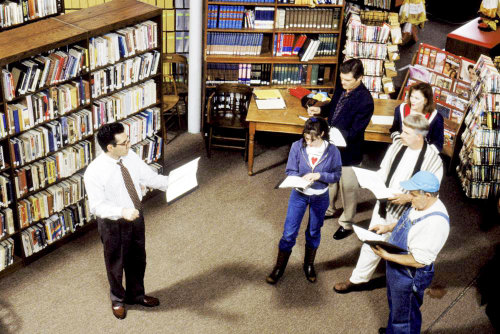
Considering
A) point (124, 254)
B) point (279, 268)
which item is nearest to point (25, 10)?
point (124, 254)

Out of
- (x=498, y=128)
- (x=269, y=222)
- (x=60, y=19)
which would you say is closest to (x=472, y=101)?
(x=498, y=128)

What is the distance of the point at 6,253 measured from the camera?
5359mm

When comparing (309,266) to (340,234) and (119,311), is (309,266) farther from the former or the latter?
(119,311)

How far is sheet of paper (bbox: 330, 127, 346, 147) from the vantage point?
550 centimetres

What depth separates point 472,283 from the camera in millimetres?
5684

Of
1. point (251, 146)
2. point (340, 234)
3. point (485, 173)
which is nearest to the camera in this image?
point (340, 234)

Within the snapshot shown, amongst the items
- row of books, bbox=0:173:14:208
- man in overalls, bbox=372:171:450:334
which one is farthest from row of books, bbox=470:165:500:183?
row of books, bbox=0:173:14:208

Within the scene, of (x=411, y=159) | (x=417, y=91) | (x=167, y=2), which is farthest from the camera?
(x=167, y=2)

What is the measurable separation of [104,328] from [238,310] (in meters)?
1.14

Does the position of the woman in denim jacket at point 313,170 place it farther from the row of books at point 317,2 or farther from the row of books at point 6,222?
the row of books at point 317,2

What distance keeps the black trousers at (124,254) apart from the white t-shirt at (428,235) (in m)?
2.06

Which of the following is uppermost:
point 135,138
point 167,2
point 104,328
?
point 167,2

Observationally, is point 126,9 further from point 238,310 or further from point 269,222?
point 238,310

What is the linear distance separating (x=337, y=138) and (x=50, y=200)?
8.99 ft
